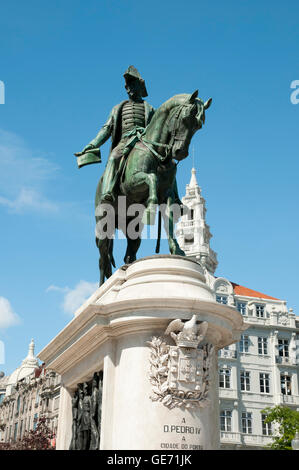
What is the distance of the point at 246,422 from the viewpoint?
52.7 meters

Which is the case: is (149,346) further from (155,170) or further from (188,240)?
(188,240)

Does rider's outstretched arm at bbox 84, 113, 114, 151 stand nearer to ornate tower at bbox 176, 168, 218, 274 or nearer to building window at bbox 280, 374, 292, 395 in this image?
building window at bbox 280, 374, 292, 395

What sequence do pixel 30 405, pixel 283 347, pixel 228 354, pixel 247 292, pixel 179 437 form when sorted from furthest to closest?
pixel 30 405 → pixel 247 292 → pixel 283 347 → pixel 228 354 → pixel 179 437

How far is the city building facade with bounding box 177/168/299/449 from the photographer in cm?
5194

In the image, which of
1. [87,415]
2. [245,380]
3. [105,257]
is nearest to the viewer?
[87,415]

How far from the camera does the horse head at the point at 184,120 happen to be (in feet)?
35.5

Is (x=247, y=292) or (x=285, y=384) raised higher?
(x=247, y=292)

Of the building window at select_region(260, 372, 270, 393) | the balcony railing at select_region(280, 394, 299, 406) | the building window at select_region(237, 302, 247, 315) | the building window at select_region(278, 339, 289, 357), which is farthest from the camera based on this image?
the building window at select_region(237, 302, 247, 315)

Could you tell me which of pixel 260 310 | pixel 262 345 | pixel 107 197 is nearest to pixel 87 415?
pixel 107 197

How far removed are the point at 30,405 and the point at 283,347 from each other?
32280 millimetres

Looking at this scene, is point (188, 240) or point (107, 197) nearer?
point (107, 197)

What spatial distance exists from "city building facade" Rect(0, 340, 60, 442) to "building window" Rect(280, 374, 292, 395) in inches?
866

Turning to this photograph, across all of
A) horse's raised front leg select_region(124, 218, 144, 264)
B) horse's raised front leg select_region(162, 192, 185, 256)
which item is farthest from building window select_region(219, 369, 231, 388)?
horse's raised front leg select_region(162, 192, 185, 256)
